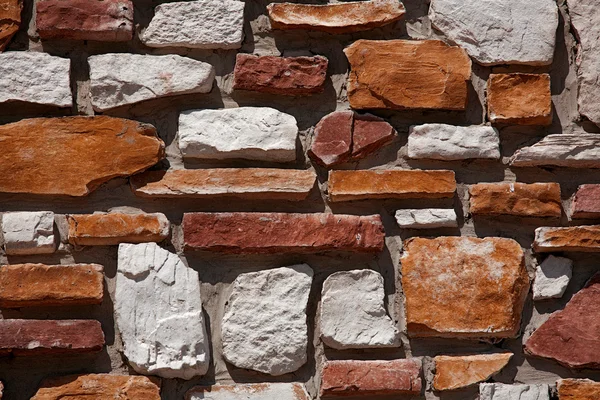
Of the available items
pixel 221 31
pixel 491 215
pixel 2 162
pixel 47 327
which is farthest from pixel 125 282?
pixel 491 215

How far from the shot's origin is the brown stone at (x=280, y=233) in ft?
4.95

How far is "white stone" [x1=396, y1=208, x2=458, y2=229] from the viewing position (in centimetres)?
156

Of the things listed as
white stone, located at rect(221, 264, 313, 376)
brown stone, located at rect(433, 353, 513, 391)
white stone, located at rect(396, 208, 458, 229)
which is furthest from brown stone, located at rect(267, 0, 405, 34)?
brown stone, located at rect(433, 353, 513, 391)

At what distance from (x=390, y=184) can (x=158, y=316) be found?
1.81 feet

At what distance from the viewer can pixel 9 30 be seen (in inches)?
59.9

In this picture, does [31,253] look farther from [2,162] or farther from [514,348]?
[514,348]

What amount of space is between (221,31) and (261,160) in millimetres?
286

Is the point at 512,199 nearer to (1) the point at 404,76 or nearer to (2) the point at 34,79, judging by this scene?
(1) the point at 404,76

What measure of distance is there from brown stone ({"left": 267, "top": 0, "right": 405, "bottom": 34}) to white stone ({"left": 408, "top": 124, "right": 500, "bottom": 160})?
25 centimetres

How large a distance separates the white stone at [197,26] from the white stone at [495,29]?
1.45ft

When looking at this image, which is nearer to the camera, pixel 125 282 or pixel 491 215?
pixel 125 282

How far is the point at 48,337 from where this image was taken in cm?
145

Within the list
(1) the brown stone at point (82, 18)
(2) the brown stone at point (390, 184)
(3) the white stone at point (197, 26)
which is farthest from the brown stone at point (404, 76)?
(1) the brown stone at point (82, 18)

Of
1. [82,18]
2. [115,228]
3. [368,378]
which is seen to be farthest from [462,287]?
[82,18]
